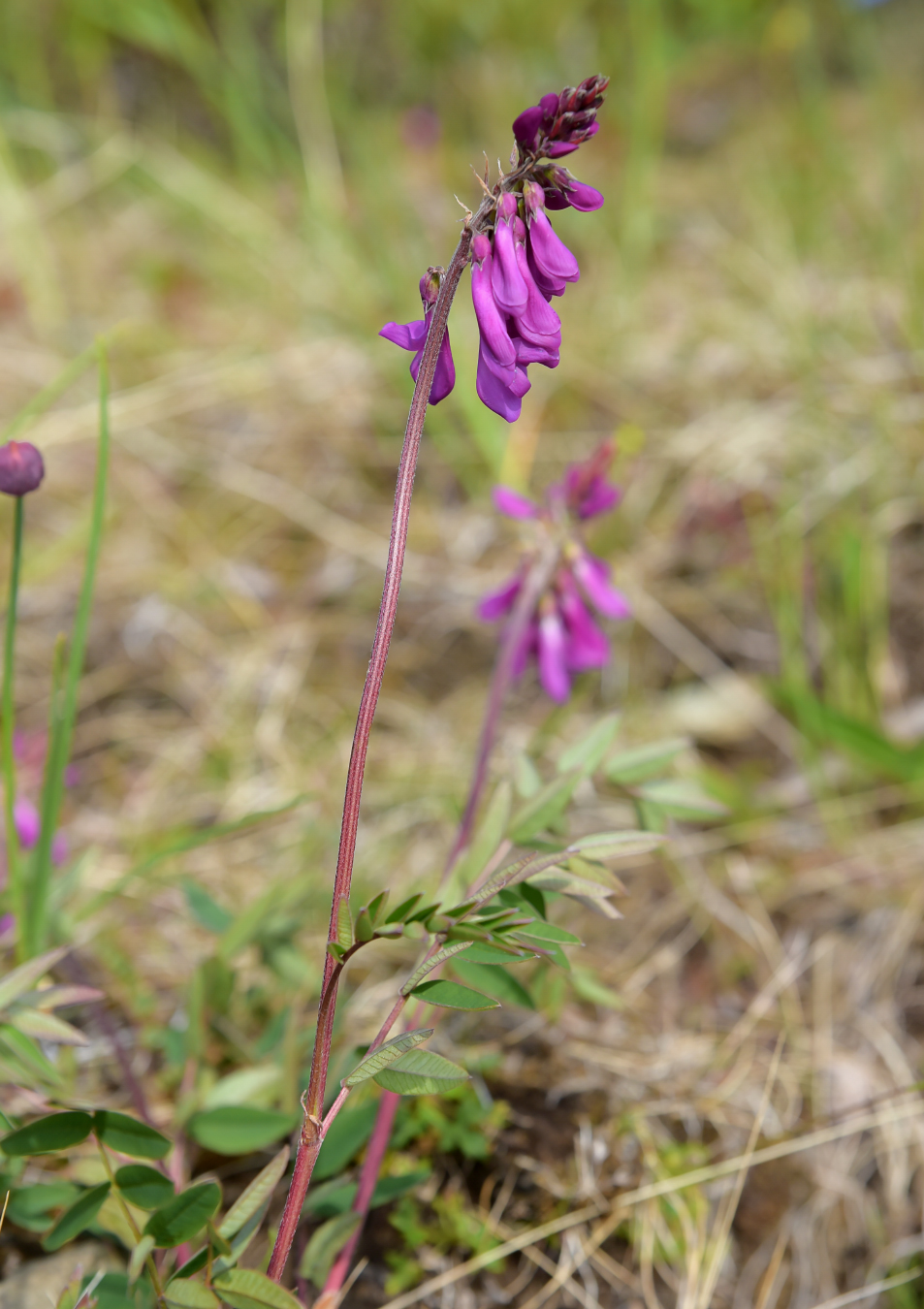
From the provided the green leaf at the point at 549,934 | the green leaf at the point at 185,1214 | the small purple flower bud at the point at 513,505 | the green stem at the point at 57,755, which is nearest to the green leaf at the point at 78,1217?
the green leaf at the point at 185,1214

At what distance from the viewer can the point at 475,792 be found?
52.2 inches

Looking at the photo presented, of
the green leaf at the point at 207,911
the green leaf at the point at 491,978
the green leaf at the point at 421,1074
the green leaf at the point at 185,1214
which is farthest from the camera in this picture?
the green leaf at the point at 207,911

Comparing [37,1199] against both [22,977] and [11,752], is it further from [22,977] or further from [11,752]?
[11,752]

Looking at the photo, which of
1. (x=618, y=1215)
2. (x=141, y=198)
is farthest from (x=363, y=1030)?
(x=141, y=198)

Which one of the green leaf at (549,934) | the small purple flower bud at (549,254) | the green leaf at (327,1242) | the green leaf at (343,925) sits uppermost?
the small purple flower bud at (549,254)

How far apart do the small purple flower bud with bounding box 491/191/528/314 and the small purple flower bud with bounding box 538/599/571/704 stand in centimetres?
84

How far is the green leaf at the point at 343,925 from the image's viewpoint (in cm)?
86

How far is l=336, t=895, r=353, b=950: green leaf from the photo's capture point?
0.86 metres

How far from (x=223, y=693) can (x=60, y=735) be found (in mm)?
1226

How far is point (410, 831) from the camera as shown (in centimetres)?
214

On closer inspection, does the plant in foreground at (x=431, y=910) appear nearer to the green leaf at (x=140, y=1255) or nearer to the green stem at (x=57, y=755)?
the green leaf at (x=140, y=1255)

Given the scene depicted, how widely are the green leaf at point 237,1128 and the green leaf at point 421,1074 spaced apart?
16.3 inches

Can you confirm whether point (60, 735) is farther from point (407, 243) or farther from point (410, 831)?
point (407, 243)

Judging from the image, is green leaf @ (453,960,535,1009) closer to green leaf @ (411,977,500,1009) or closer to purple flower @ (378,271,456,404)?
green leaf @ (411,977,500,1009)
